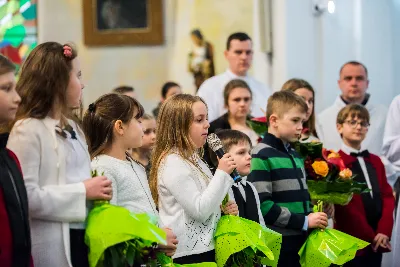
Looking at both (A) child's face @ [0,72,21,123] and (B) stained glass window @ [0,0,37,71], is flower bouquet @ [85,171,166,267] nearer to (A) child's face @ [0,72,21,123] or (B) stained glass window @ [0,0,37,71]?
(A) child's face @ [0,72,21,123]

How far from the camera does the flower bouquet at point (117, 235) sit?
3.46 metres

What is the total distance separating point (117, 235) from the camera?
11.3 feet

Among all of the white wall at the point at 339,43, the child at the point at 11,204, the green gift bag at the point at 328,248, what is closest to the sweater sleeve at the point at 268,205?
the green gift bag at the point at 328,248

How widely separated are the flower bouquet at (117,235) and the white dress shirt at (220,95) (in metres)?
4.00

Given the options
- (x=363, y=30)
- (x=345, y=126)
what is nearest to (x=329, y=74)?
(x=363, y=30)

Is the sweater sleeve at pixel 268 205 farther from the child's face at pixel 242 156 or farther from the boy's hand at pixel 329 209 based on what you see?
the boy's hand at pixel 329 209

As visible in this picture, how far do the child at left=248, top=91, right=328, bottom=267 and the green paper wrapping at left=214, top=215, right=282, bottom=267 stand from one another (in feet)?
2.40

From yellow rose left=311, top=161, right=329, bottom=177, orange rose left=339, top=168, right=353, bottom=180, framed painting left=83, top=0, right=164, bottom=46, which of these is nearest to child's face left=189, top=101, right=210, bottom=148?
yellow rose left=311, top=161, right=329, bottom=177

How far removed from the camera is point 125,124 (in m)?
4.08

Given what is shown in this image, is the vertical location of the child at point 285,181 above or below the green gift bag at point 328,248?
above

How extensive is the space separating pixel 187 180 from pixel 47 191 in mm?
1031

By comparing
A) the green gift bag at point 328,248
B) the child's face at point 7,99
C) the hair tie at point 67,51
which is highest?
the hair tie at point 67,51

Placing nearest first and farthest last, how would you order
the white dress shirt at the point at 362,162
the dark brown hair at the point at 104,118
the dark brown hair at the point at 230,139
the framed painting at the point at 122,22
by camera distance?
the dark brown hair at the point at 104,118 → the dark brown hair at the point at 230,139 → the white dress shirt at the point at 362,162 → the framed painting at the point at 122,22

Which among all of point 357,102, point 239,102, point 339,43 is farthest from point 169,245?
point 339,43
